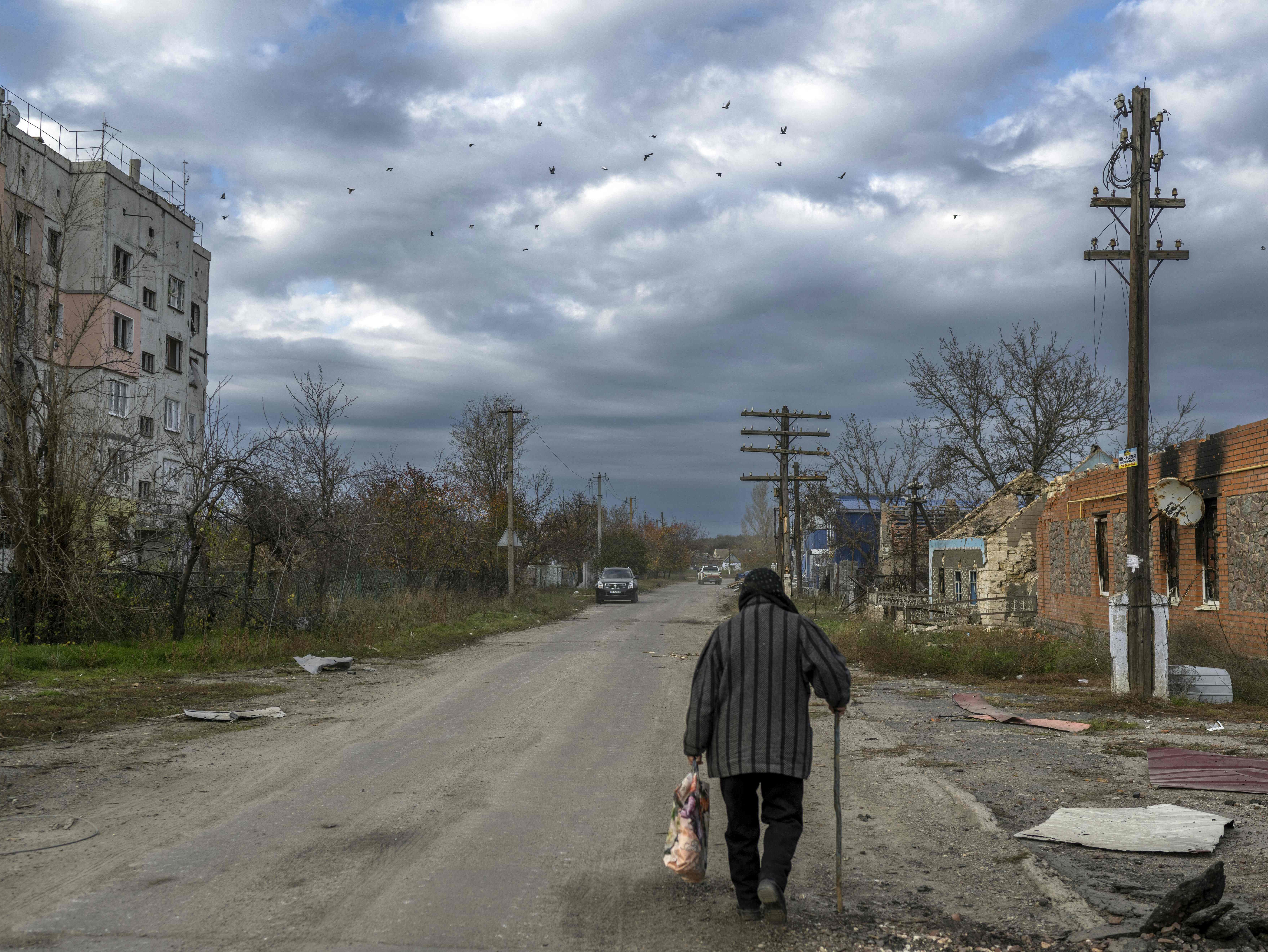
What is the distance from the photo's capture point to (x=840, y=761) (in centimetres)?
905

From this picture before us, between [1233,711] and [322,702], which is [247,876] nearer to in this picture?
[322,702]

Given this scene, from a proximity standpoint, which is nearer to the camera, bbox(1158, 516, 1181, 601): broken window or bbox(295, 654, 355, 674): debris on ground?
bbox(295, 654, 355, 674): debris on ground

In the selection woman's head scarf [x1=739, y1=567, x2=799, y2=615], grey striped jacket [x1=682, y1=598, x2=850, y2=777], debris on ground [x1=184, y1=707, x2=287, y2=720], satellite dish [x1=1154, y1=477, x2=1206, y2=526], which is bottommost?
debris on ground [x1=184, y1=707, x2=287, y2=720]

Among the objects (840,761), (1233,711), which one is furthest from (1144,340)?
(840,761)

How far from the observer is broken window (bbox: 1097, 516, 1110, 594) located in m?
20.4

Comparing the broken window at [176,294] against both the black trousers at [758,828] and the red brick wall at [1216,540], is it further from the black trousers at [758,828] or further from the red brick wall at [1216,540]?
the black trousers at [758,828]

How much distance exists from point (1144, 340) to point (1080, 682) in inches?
203

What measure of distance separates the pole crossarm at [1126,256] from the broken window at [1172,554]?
4.28 metres

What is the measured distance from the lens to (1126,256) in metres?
14.8

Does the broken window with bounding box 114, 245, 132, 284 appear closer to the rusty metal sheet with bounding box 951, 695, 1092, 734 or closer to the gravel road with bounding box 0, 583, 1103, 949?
the gravel road with bounding box 0, 583, 1103, 949

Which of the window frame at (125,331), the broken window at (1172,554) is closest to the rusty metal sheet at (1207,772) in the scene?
the broken window at (1172,554)

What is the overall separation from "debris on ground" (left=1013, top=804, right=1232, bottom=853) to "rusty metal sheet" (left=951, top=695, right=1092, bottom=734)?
410 cm

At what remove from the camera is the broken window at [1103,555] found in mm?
20391

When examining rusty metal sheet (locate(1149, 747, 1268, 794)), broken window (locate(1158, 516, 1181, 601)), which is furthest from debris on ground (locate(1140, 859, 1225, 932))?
broken window (locate(1158, 516, 1181, 601))
